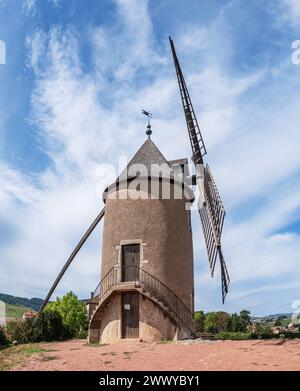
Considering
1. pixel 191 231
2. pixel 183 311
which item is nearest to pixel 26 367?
pixel 183 311

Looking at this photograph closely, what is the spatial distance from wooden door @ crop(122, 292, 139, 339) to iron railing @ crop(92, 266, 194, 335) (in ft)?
2.24

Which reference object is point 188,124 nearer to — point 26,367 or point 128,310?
point 128,310

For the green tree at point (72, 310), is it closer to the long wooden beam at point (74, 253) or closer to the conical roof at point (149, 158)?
the long wooden beam at point (74, 253)

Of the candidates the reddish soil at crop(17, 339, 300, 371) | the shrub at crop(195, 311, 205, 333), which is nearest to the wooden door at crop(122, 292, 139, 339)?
the reddish soil at crop(17, 339, 300, 371)

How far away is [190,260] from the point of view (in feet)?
64.3

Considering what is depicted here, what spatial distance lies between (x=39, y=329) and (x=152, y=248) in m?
8.47

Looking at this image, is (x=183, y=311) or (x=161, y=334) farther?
(x=183, y=311)

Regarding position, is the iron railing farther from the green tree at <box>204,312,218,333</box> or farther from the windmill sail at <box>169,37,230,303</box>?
the green tree at <box>204,312,218,333</box>

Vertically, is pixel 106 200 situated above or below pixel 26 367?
above

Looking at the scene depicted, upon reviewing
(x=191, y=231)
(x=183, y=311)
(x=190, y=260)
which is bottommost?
(x=183, y=311)

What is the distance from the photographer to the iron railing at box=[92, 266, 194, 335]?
56.5 feet
